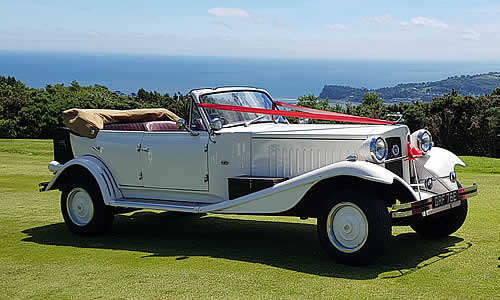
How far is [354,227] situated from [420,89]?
83510mm

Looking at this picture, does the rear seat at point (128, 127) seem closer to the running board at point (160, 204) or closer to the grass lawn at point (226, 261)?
the running board at point (160, 204)

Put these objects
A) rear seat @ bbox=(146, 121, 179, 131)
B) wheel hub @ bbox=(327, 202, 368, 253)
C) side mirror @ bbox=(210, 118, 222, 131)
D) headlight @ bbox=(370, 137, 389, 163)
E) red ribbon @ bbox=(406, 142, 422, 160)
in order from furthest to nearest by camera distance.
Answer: rear seat @ bbox=(146, 121, 179, 131) < side mirror @ bbox=(210, 118, 222, 131) < red ribbon @ bbox=(406, 142, 422, 160) < headlight @ bbox=(370, 137, 389, 163) < wheel hub @ bbox=(327, 202, 368, 253)

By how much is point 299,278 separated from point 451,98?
4359 cm

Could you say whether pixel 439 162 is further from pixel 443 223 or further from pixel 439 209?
pixel 439 209

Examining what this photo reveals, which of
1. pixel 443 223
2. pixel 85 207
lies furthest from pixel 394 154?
pixel 85 207

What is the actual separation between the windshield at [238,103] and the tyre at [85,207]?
202 cm

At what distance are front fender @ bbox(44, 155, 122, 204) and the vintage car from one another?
0.01 m

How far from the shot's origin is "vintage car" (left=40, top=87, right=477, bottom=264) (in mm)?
6332

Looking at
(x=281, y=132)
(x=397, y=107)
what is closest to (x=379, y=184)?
(x=281, y=132)

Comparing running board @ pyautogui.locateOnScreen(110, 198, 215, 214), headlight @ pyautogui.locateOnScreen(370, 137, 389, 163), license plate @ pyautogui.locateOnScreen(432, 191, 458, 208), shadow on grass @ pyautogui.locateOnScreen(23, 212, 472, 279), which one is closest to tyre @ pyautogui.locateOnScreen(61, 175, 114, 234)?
shadow on grass @ pyautogui.locateOnScreen(23, 212, 472, 279)

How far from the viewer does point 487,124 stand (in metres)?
42.6

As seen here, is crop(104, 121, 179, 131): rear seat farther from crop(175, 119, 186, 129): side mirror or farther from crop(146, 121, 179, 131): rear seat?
crop(175, 119, 186, 129): side mirror

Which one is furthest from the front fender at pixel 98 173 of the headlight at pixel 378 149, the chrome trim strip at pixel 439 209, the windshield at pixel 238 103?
the chrome trim strip at pixel 439 209

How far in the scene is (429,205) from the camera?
20.8ft
